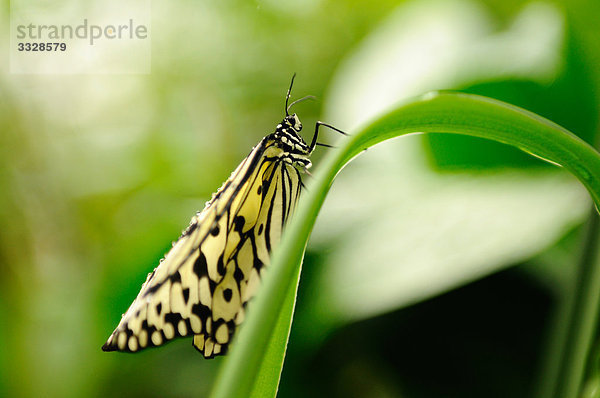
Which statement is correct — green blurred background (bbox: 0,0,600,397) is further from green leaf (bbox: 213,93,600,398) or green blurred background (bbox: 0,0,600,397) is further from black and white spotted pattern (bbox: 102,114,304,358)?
green leaf (bbox: 213,93,600,398)

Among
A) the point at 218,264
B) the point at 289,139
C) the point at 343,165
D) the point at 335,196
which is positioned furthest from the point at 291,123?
the point at 343,165

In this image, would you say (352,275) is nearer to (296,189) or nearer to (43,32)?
(296,189)

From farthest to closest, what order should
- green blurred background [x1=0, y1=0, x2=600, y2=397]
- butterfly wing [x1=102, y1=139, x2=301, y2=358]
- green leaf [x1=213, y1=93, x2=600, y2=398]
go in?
green blurred background [x1=0, y1=0, x2=600, y2=397]
butterfly wing [x1=102, y1=139, x2=301, y2=358]
green leaf [x1=213, y1=93, x2=600, y2=398]

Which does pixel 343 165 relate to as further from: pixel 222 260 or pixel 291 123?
pixel 291 123

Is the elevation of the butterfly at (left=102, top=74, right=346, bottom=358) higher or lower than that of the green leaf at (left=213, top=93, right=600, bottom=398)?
lower

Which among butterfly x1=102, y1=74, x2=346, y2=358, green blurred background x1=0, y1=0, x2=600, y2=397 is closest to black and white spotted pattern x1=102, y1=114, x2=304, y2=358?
butterfly x1=102, y1=74, x2=346, y2=358

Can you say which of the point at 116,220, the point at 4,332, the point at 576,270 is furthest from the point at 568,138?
A: the point at 4,332

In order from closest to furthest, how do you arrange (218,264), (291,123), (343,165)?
(343,165) < (218,264) < (291,123)
